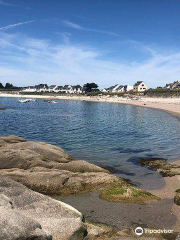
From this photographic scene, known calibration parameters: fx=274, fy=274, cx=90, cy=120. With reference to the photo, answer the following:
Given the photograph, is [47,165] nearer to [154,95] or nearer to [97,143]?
[97,143]

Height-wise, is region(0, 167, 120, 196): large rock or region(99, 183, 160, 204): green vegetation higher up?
region(0, 167, 120, 196): large rock

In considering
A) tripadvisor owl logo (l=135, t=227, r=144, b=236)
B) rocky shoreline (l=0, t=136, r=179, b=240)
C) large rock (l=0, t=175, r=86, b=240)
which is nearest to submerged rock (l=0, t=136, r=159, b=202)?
rocky shoreline (l=0, t=136, r=179, b=240)

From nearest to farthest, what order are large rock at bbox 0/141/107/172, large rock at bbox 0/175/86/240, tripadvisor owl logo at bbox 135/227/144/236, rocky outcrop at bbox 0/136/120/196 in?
large rock at bbox 0/175/86/240 → tripadvisor owl logo at bbox 135/227/144/236 → rocky outcrop at bbox 0/136/120/196 → large rock at bbox 0/141/107/172

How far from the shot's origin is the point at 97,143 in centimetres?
3612

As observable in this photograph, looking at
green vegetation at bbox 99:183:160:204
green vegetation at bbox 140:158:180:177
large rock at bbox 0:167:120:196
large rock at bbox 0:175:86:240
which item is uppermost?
large rock at bbox 0:175:86:240

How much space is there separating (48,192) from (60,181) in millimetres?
1038

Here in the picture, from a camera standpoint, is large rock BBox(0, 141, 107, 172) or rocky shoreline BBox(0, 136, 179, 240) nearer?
rocky shoreline BBox(0, 136, 179, 240)

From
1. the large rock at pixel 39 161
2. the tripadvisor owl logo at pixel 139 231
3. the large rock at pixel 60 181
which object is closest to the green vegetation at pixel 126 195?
the large rock at pixel 60 181

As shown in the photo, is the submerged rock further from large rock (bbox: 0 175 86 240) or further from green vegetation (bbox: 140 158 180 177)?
large rock (bbox: 0 175 86 240)

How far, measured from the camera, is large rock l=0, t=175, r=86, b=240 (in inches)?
348

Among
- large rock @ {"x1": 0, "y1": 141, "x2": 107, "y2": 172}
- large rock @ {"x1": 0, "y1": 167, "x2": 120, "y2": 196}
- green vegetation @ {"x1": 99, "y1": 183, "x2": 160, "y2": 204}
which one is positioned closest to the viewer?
green vegetation @ {"x1": 99, "y1": 183, "x2": 160, "y2": 204}

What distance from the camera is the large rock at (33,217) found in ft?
29.0

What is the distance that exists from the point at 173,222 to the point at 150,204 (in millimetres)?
2287

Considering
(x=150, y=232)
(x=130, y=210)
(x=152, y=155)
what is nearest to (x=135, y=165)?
(x=152, y=155)
